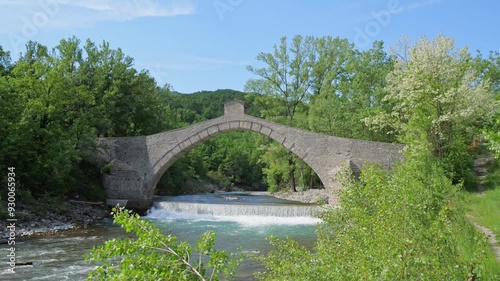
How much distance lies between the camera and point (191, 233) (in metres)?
14.2

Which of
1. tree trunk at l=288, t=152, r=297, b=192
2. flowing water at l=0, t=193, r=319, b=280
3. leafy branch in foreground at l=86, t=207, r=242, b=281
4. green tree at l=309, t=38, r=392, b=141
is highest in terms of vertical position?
green tree at l=309, t=38, r=392, b=141

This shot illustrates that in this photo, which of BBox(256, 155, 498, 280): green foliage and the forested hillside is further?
the forested hillside

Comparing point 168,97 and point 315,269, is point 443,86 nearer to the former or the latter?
point 315,269

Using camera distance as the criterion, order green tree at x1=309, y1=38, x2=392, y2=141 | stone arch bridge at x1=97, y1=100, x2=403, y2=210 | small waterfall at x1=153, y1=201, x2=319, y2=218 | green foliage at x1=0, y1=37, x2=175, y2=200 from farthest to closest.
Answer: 1. green tree at x1=309, y1=38, x2=392, y2=141
2. stone arch bridge at x1=97, y1=100, x2=403, y2=210
3. small waterfall at x1=153, y1=201, x2=319, y2=218
4. green foliage at x1=0, y1=37, x2=175, y2=200

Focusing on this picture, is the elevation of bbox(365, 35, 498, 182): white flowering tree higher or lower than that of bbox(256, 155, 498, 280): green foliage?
higher

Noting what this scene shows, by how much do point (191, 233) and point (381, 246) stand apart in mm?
10716

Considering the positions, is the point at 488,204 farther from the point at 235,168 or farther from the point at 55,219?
the point at 235,168

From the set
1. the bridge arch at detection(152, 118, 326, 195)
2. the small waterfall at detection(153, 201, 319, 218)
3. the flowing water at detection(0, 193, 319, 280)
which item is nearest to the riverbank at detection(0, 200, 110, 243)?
the flowing water at detection(0, 193, 319, 280)

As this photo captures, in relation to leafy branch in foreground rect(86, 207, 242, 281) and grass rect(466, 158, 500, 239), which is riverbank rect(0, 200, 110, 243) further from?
grass rect(466, 158, 500, 239)

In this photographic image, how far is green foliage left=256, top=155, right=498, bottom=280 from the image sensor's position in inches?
139

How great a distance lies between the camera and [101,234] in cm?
1367

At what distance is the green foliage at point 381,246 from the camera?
3.54 meters

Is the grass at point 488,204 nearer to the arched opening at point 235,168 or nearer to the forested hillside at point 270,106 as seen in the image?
the forested hillside at point 270,106

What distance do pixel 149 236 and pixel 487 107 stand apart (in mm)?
13582
